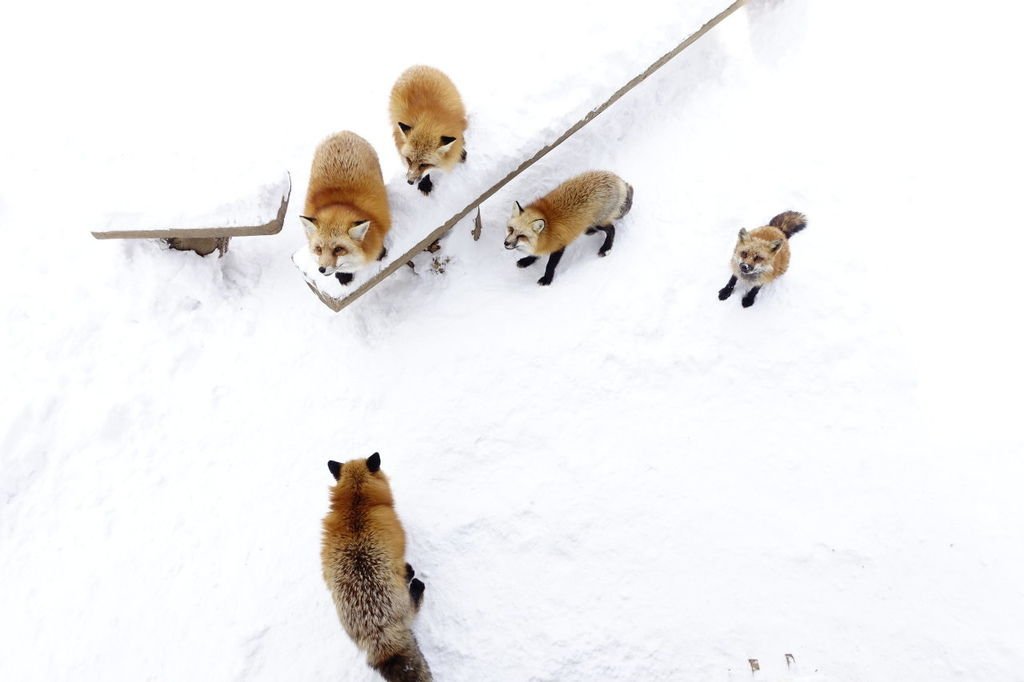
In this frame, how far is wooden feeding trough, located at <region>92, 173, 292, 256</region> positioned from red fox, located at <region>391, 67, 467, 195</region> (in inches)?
60.7

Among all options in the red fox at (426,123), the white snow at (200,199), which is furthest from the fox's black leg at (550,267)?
the white snow at (200,199)

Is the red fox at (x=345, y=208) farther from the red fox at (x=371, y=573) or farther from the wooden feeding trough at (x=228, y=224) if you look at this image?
the red fox at (x=371, y=573)

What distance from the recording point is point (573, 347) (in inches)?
220

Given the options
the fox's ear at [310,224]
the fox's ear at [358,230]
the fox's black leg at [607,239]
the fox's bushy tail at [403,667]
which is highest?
the fox's black leg at [607,239]

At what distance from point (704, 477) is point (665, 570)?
2.96ft

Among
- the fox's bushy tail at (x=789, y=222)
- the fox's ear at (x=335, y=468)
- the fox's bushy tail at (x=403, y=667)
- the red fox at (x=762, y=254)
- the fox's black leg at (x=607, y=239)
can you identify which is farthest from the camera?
the fox's black leg at (x=607, y=239)

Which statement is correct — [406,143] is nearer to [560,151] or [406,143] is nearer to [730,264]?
[560,151]

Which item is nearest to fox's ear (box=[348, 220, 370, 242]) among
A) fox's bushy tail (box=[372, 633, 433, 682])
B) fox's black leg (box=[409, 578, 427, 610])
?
fox's black leg (box=[409, 578, 427, 610])

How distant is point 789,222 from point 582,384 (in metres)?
2.68

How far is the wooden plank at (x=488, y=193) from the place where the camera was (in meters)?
5.47

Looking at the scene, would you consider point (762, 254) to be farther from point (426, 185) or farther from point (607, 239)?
point (426, 185)

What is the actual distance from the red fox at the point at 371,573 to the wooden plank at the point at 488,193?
1804 millimetres

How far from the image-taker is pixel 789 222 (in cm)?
543

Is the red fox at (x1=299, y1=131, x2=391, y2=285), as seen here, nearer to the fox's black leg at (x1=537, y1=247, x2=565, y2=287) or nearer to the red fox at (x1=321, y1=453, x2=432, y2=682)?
the fox's black leg at (x1=537, y1=247, x2=565, y2=287)
